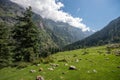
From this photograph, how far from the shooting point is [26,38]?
1863 inches

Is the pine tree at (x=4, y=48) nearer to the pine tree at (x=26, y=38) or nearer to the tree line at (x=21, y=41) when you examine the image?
the tree line at (x=21, y=41)

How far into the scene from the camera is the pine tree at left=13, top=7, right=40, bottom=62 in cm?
4625

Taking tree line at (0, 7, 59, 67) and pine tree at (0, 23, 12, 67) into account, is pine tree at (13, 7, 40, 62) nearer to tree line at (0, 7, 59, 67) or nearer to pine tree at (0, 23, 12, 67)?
tree line at (0, 7, 59, 67)

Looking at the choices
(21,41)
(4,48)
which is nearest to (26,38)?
(21,41)

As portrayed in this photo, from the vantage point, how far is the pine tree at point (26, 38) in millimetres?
46250

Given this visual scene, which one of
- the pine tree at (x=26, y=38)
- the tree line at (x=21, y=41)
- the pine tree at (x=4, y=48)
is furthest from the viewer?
the pine tree at (x=26, y=38)

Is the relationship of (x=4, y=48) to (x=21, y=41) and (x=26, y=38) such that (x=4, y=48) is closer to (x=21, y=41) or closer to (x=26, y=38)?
(x=21, y=41)

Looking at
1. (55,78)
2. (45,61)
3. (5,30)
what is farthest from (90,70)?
(5,30)

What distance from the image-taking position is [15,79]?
2070 centimetres

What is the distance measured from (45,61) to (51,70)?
19.0 feet

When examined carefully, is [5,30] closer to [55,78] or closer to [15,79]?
[15,79]

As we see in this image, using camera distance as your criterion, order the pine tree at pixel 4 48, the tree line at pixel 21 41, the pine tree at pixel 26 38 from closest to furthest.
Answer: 1. the pine tree at pixel 4 48
2. the tree line at pixel 21 41
3. the pine tree at pixel 26 38

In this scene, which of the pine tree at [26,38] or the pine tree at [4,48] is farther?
the pine tree at [26,38]

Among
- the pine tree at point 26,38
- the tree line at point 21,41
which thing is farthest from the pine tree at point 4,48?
the pine tree at point 26,38
